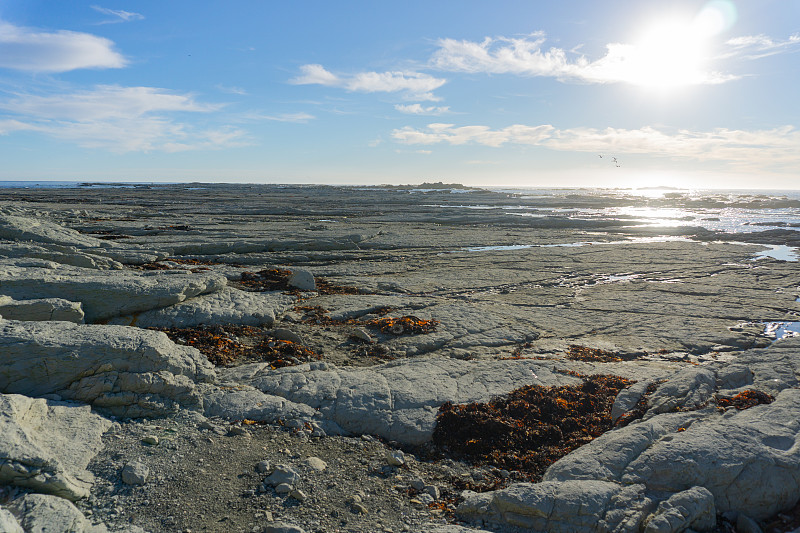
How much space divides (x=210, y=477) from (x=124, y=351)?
2.17 m

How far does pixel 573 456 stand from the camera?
486 cm

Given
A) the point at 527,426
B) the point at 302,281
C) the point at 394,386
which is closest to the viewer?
the point at 527,426

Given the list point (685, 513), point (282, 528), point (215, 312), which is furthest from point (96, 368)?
point (685, 513)

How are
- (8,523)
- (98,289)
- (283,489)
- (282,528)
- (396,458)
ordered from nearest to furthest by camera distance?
(8,523), (282,528), (283,489), (396,458), (98,289)

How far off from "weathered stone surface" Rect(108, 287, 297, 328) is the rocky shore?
51 mm

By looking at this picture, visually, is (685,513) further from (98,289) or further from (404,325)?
(98,289)

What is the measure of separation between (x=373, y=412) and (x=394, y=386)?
648mm

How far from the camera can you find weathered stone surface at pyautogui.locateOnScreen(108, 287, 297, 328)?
8656 mm

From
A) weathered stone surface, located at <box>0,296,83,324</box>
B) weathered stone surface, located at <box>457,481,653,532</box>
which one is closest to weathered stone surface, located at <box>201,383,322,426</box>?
weathered stone surface, located at <box>457,481,653,532</box>

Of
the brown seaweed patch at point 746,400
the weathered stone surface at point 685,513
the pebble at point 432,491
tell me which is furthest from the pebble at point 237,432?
the brown seaweed patch at point 746,400

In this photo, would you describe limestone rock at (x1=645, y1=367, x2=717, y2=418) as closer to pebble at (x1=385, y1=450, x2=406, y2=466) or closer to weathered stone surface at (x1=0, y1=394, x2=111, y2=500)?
pebble at (x1=385, y1=450, x2=406, y2=466)

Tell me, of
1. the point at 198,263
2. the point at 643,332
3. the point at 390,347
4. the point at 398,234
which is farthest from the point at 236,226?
the point at 643,332

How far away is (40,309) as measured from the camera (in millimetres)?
7082

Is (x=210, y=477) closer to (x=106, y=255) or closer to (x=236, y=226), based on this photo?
(x=106, y=255)
